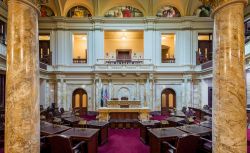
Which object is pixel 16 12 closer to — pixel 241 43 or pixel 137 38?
pixel 241 43

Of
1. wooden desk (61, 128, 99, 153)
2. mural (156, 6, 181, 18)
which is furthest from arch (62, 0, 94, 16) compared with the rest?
wooden desk (61, 128, 99, 153)

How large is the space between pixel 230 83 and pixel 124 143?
5511 millimetres

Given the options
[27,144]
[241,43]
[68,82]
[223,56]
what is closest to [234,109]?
[223,56]

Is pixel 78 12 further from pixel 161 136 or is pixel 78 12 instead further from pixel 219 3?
pixel 219 3

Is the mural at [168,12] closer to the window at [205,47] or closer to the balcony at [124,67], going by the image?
the window at [205,47]

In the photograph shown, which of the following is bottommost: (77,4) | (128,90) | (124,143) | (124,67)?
(124,143)

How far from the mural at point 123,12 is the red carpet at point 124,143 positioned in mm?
11451

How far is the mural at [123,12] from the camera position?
18656mm

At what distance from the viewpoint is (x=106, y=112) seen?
41.0ft

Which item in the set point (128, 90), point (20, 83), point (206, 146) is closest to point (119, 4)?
point (128, 90)

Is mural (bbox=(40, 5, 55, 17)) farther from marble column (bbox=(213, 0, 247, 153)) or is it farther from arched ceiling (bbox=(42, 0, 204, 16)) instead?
marble column (bbox=(213, 0, 247, 153))

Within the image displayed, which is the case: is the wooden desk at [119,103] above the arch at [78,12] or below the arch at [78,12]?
below

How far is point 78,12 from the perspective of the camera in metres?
18.7

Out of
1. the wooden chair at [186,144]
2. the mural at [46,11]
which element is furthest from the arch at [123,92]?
the wooden chair at [186,144]
